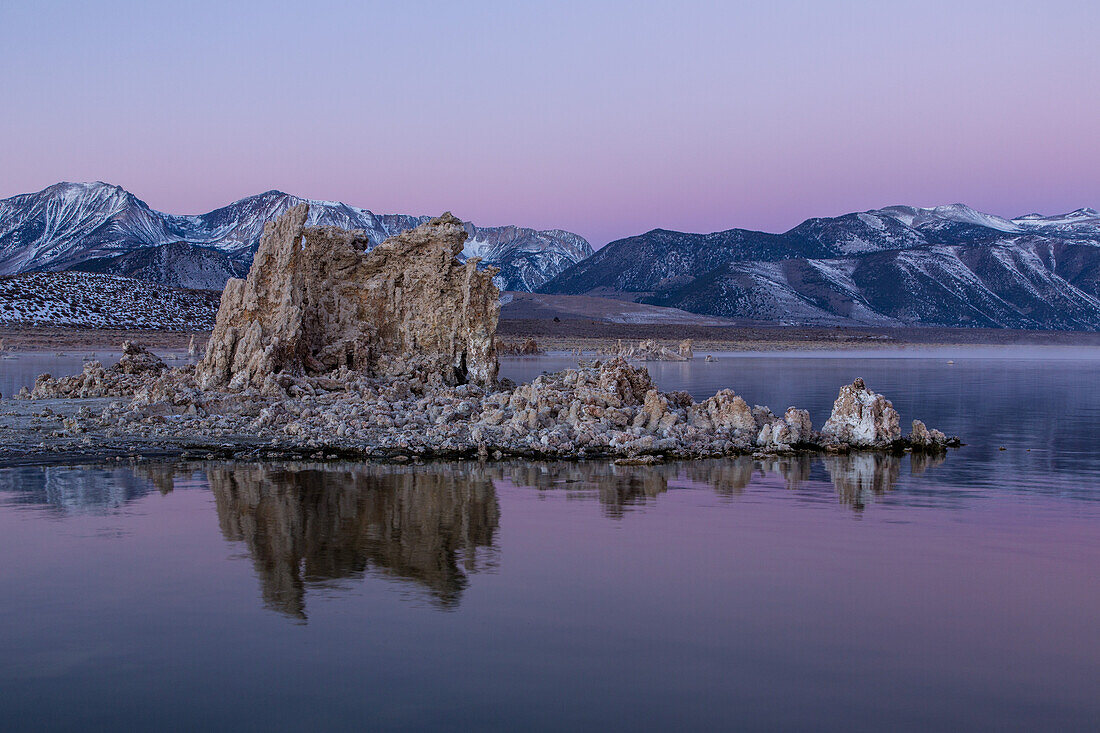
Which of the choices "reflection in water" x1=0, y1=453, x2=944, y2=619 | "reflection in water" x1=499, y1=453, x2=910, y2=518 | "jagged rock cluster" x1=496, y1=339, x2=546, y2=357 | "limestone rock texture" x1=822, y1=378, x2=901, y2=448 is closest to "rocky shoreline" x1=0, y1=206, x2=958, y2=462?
"limestone rock texture" x1=822, y1=378, x2=901, y2=448

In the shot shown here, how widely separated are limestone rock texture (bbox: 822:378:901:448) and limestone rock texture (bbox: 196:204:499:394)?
9096 mm

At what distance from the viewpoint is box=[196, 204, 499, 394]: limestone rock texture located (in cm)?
2145

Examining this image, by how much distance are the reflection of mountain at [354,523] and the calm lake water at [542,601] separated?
0.05m

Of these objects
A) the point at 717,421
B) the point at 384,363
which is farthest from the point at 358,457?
the point at 384,363

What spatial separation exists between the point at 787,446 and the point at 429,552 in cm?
910

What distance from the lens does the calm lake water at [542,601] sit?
5855 millimetres

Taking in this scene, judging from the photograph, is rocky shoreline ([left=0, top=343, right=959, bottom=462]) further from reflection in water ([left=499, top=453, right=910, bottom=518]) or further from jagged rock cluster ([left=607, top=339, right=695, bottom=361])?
jagged rock cluster ([left=607, top=339, right=695, bottom=361])

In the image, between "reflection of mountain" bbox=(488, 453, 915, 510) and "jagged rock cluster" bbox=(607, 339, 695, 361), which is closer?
"reflection of mountain" bbox=(488, 453, 915, 510)

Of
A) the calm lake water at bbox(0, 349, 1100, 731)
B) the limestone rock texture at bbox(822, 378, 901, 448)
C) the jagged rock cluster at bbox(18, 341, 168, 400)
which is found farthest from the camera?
the jagged rock cluster at bbox(18, 341, 168, 400)

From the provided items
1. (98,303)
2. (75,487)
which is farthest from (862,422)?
(98,303)

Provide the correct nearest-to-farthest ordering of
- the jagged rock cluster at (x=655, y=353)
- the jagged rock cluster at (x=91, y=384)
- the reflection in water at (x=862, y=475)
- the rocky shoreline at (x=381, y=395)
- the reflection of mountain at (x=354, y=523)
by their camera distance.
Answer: the reflection of mountain at (x=354, y=523) < the reflection in water at (x=862, y=475) < the rocky shoreline at (x=381, y=395) < the jagged rock cluster at (x=91, y=384) < the jagged rock cluster at (x=655, y=353)

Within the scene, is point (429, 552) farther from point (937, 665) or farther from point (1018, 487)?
point (1018, 487)

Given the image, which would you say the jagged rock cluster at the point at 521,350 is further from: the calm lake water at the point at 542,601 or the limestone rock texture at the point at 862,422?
the calm lake water at the point at 542,601

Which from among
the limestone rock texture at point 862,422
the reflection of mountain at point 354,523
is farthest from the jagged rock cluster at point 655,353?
the reflection of mountain at point 354,523
